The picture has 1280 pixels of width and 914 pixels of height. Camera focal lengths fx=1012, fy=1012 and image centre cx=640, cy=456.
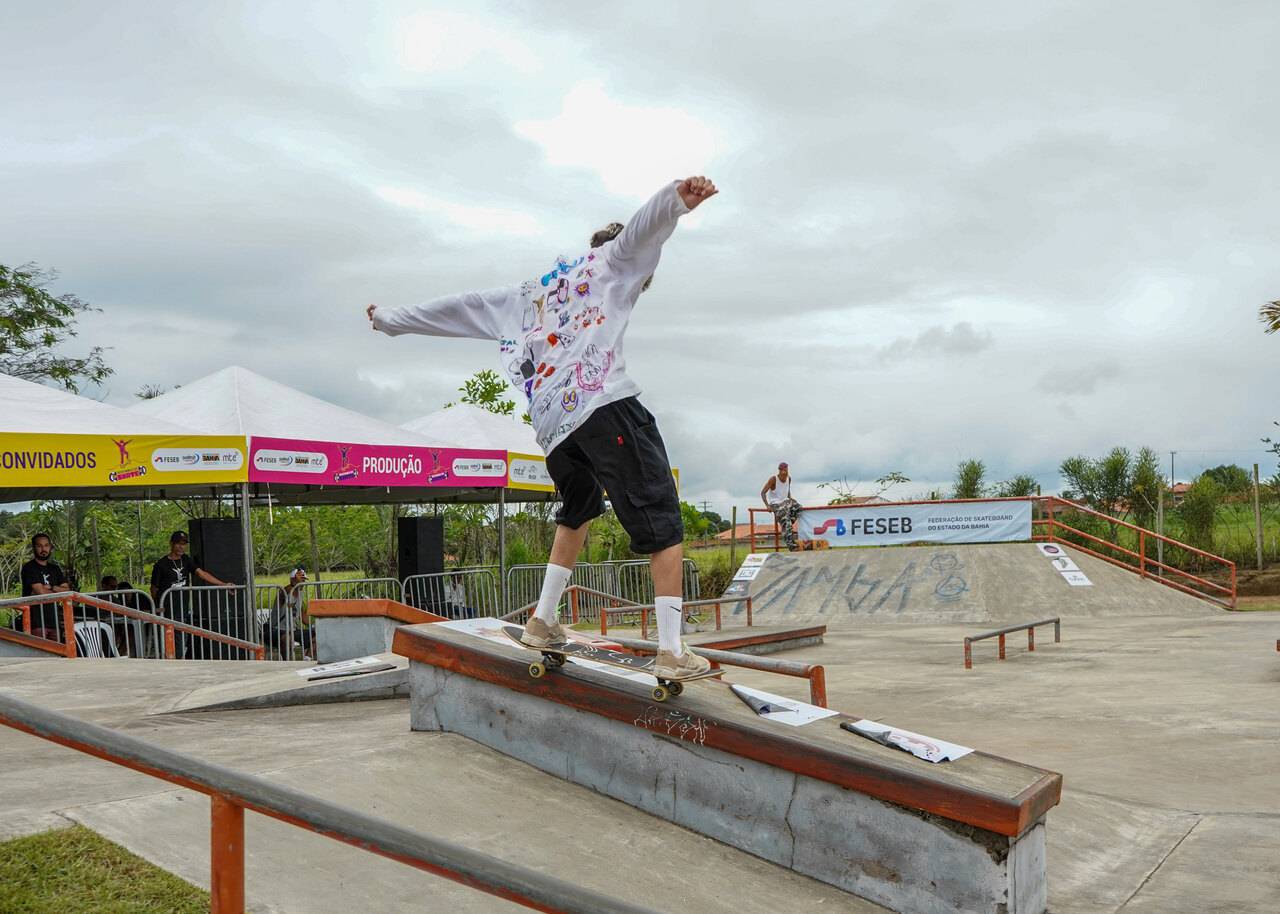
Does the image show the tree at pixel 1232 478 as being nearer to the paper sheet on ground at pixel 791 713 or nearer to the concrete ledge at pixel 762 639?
the concrete ledge at pixel 762 639

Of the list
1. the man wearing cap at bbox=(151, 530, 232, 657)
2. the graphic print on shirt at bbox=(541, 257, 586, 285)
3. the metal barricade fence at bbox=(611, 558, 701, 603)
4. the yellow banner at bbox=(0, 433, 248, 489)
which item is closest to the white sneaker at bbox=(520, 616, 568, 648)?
the graphic print on shirt at bbox=(541, 257, 586, 285)

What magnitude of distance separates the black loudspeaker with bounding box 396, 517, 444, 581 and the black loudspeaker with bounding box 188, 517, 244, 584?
347cm

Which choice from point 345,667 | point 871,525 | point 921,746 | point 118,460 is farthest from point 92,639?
point 871,525

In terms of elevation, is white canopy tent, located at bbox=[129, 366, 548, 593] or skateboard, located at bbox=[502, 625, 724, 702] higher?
white canopy tent, located at bbox=[129, 366, 548, 593]

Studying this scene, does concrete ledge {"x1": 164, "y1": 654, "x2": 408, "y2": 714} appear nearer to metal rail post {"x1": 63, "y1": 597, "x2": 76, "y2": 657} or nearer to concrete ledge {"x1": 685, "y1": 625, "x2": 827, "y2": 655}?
metal rail post {"x1": 63, "y1": 597, "x2": 76, "y2": 657}

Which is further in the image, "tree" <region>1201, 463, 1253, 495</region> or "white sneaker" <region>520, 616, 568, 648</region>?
"tree" <region>1201, 463, 1253, 495</region>

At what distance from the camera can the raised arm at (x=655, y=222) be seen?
342 cm

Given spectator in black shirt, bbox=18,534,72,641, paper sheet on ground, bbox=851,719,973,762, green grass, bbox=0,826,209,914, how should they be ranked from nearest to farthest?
green grass, bbox=0,826,209,914 → paper sheet on ground, bbox=851,719,973,762 → spectator in black shirt, bbox=18,534,72,641

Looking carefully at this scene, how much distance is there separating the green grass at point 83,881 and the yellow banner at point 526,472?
11.4m

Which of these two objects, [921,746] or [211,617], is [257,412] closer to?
[211,617]

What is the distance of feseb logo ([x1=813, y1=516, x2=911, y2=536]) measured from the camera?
2086 cm

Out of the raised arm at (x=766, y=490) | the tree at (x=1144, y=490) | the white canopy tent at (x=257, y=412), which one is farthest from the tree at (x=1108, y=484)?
the white canopy tent at (x=257, y=412)

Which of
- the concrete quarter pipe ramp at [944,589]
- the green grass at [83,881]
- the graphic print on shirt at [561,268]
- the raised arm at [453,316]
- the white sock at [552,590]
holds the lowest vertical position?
the concrete quarter pipe ramp at [944,589]

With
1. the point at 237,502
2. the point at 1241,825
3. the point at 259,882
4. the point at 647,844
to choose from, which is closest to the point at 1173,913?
the point at 1241,825
